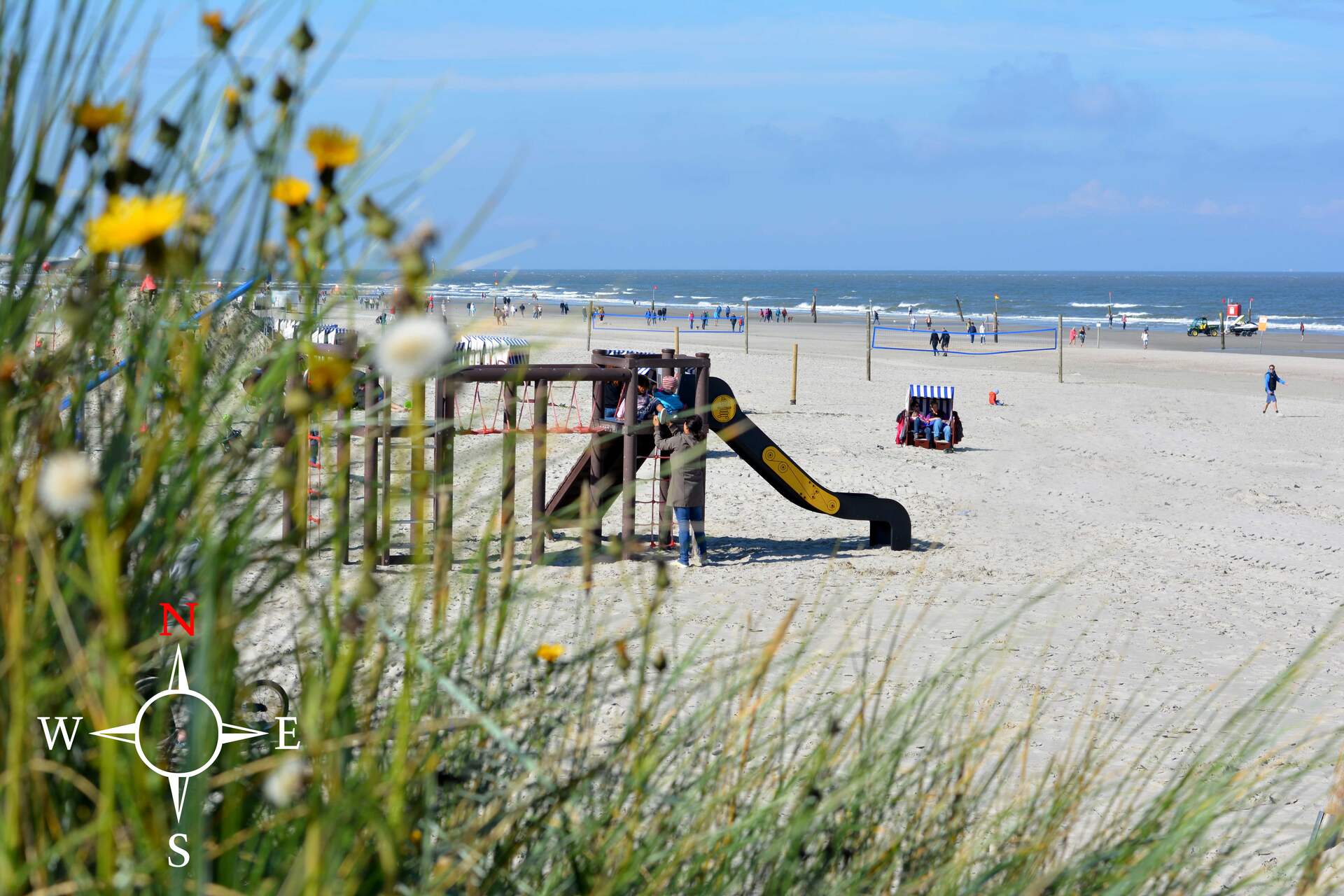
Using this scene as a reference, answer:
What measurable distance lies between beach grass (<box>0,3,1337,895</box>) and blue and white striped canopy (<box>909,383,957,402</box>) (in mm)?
15149

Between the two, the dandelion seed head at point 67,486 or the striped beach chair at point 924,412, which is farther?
the striped beach chair at point 924,412

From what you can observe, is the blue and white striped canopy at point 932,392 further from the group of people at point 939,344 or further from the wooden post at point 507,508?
the group of people at point 939,344

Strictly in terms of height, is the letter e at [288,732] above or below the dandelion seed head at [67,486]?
below

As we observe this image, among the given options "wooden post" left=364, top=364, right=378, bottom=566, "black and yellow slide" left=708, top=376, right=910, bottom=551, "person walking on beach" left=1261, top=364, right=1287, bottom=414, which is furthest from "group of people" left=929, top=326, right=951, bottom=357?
"wooden post" left=364, top=364, right=378, bottom=566

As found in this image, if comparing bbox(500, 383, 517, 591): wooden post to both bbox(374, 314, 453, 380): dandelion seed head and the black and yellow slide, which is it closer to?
bbox(374, 314, 453, 380): dandelion seed head

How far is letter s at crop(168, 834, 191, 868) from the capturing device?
3.61ft

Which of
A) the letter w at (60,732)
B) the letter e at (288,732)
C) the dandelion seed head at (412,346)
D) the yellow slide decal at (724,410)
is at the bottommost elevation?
the yellow slide decal at (724,410)

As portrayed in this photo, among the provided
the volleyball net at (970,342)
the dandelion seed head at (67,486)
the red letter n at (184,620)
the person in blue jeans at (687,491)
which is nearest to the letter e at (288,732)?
the red letter n at (184,620)

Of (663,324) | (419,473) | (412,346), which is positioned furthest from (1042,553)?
(663,324)

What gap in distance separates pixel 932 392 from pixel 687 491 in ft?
28.9

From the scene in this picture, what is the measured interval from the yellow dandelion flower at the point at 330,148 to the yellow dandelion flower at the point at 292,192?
8cm

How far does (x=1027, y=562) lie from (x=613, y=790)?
859 cm

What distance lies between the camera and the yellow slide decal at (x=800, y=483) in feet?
32.3

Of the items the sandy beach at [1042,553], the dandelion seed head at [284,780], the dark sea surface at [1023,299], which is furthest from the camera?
the dark sea surface at [1023,299]
